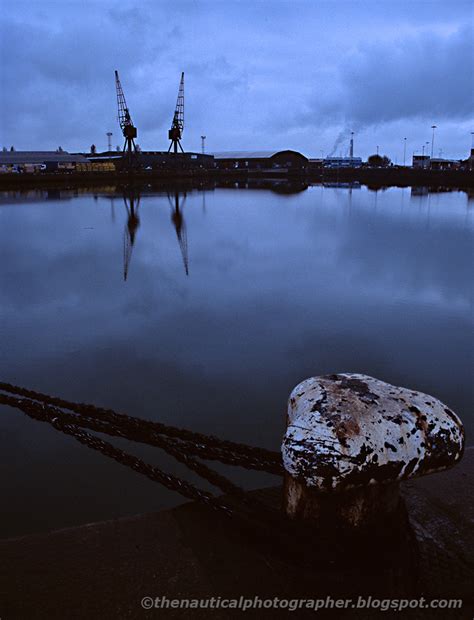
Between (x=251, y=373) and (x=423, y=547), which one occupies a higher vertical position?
(x=423, y=547)

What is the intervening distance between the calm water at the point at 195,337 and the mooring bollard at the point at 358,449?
228cm

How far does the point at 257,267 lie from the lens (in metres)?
15.6

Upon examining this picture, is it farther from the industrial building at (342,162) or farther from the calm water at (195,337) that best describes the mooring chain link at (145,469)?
the industrial building at (342,162)

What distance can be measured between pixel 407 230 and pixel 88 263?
58.4 feet

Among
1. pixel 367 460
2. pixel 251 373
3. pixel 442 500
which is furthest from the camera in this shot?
pixel 251 373

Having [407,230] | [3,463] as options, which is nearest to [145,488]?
[3,463]

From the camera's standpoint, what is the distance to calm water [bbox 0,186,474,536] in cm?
448

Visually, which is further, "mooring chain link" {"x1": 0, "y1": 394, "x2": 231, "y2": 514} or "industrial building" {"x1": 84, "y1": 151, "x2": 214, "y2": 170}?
"industrial building" {"x1": 84, "y1": 151, "x2": 214, "y2": 170}

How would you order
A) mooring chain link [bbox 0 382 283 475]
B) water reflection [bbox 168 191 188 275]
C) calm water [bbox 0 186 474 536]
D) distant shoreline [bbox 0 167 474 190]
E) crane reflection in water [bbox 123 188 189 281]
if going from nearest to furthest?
mooring chain link [bbox 0 382 283 475]
calm water [bbox 0 186 474 536]
crane reflection in water [bbox 123 188 189 281]
water reflection [bbox 168 191 188 275]
distant shoreline [bbox 0 167 474 190]

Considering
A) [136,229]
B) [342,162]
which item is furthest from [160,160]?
[136,229]

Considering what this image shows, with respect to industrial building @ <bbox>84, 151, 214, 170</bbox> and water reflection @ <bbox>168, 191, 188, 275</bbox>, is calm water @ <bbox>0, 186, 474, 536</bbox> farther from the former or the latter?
industrial building @ <bbox>84, 151, 214, 170</bbox>

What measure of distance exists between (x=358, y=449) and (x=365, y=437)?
67 millimetres

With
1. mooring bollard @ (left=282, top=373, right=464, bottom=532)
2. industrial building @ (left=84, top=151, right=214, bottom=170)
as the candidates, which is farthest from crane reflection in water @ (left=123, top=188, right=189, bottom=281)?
industrial building @ (left=84, top=151, right=214, bottom=170)

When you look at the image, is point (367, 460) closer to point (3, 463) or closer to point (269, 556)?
point (269, 556)
